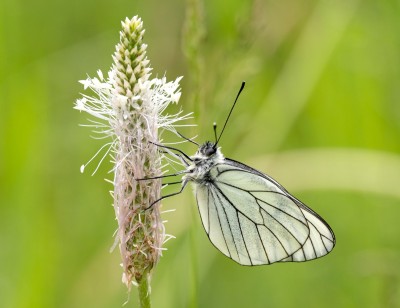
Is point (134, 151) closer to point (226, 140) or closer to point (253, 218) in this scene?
point (253, 218)

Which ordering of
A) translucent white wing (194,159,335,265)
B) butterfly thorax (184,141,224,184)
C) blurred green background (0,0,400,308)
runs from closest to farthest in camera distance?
butterfly thorax (184,141,224,184) → translucent white wing (194,159,335,265) → blurred green background (0,0,400,308)

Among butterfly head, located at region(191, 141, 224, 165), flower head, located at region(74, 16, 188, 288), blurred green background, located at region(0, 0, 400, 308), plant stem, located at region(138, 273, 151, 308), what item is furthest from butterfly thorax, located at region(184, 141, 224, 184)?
plant stem, located at region(138, 273, 151, 308)

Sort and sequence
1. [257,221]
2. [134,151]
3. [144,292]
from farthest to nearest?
[257,221]
[134,151]
[144,292]

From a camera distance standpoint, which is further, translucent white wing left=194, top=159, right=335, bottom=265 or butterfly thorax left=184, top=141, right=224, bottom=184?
translucent white wing left=194, top=159, right=335, bottom=265

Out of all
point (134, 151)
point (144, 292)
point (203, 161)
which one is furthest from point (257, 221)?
point (144, 292)

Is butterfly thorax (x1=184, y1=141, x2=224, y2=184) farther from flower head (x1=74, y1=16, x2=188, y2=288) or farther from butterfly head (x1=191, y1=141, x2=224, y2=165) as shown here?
flower head (x1=74, y1=16, x2=188, y2=288)

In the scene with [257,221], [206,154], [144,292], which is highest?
[206,154]
